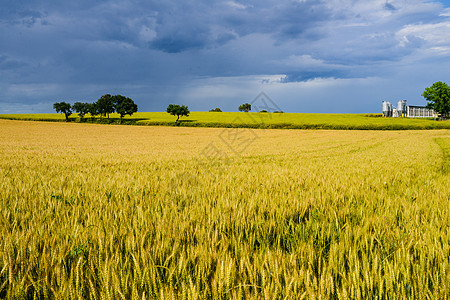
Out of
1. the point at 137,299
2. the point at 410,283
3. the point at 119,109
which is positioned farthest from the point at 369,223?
the point at 119,109

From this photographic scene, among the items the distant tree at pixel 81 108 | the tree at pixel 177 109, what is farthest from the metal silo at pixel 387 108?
the distant tree at pixel 81 108

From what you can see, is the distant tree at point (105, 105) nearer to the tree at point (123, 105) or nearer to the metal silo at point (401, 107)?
the tree at point (123, 105)

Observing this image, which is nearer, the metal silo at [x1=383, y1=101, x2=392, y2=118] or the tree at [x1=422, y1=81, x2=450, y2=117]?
the tree at [x1=422, y1=81, x2=450, y2=117]

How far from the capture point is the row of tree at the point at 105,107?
303ft

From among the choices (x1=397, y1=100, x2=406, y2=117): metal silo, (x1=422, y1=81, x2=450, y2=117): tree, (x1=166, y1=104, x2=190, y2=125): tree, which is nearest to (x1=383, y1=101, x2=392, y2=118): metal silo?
(x1=397, y1=100, x2=406, y2=117): metal silo

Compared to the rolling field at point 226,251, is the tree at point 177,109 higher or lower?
higher

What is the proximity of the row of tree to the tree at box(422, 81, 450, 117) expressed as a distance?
106 meters

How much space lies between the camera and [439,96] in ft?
294

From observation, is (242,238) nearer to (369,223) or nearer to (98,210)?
(369,223)

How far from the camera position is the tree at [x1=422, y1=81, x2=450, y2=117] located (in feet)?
292

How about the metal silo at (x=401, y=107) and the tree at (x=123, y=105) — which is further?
the metal silo at (x=401, y=107)

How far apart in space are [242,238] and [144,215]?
1.06m

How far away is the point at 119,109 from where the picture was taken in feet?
300

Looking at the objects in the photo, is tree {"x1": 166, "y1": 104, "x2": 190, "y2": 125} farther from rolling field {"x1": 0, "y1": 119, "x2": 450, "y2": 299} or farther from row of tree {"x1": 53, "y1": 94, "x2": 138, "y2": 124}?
rolling field {"x1": 0, "y1": 119, "x2": 450, "y2": 299}
